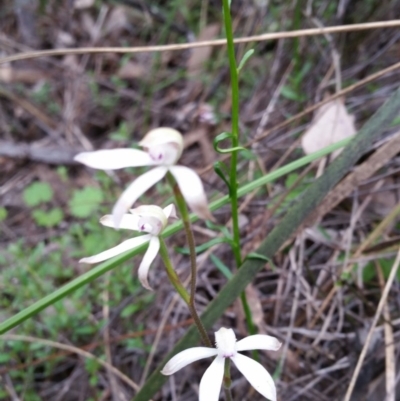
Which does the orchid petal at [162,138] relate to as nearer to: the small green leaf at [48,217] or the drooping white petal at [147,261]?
the drooping white petal at [147,261]

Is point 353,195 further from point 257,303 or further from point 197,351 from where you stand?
point 197,351

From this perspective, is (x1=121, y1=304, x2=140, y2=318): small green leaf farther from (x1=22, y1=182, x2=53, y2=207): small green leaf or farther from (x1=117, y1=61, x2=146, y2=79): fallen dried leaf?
(x1=117, y1=61, x2=146, y2=79): fallen dried leaf

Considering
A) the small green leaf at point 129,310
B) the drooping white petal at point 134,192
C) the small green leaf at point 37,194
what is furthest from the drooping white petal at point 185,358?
the small green leaf at point 37,194

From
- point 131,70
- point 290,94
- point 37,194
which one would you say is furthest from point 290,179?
point 131,70

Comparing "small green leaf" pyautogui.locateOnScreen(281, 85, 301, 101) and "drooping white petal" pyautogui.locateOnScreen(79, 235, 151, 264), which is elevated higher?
"small green leaf" pyautogui.locateOnScreen(281, 85, 301, 101)

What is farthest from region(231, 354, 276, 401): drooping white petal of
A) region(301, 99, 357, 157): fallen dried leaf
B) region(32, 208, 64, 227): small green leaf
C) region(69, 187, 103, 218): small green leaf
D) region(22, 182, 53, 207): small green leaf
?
region(22, 182, 53, 207): small green leaf

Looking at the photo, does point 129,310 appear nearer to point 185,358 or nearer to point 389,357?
point 389,357
